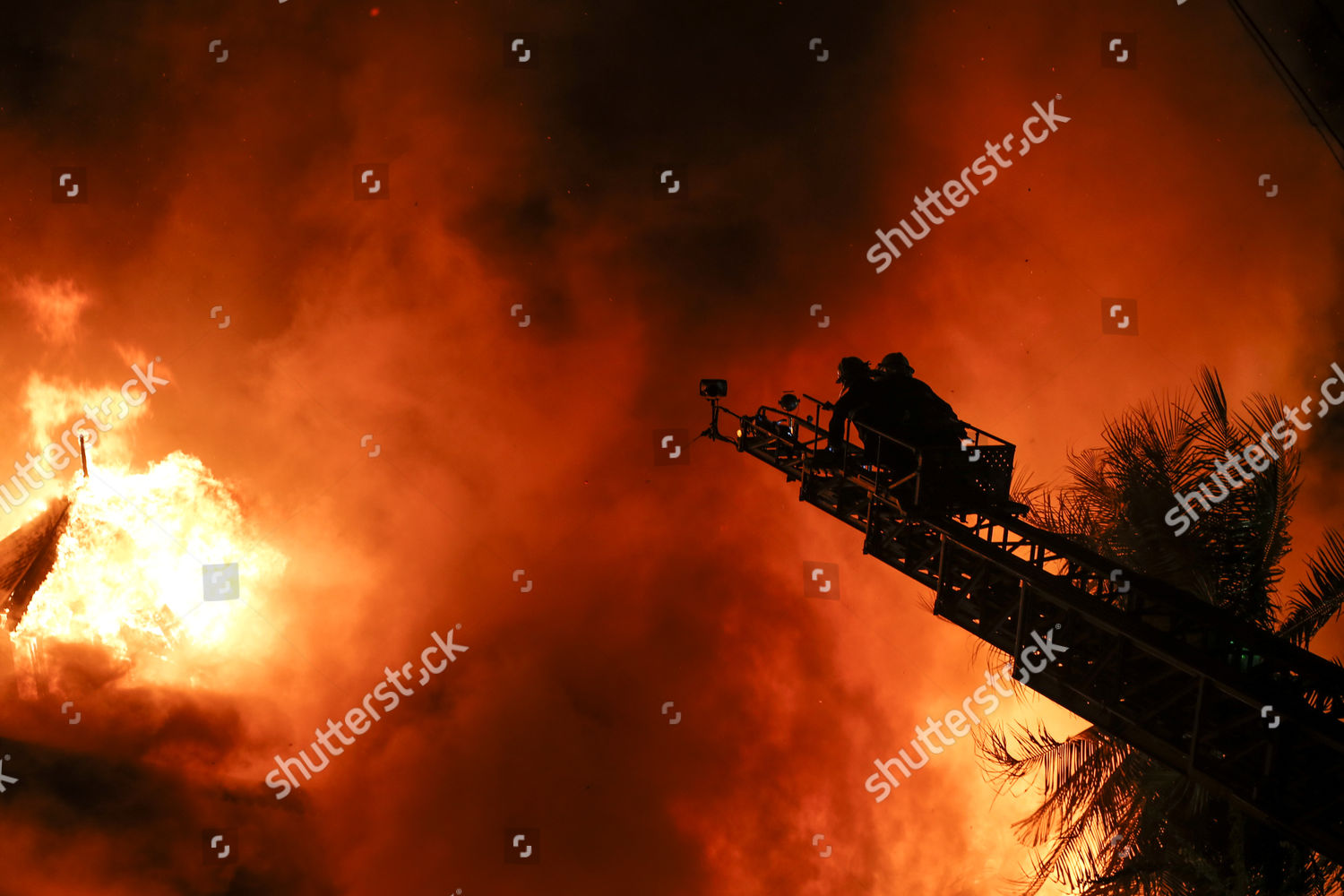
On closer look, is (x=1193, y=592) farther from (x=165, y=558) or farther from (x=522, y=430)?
(x=165, y=558)

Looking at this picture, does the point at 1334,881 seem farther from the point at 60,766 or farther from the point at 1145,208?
the point at 60,766

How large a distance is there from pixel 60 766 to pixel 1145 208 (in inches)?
1090

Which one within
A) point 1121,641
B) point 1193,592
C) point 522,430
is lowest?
point 1121,641

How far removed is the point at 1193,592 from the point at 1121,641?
4.71 m

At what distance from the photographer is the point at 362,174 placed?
58.2ft

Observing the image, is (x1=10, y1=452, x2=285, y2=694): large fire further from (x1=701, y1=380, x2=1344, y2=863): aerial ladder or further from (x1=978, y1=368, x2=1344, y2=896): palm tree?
(x1=978, y1=368, x2=1344, y2=896): palm tree

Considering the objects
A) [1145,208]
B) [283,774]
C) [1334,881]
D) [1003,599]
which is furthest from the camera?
[283,774]

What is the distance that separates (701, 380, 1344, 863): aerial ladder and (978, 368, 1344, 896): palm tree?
1482 millimetres

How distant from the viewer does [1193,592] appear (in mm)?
10711

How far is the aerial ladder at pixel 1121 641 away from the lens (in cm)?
636

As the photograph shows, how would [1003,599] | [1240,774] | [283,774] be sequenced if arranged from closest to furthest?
[1240,774] < [1003,599] < [283,774]

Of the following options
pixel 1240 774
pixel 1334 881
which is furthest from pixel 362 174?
pixel 1334 881

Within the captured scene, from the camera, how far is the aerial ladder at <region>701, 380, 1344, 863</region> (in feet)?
20.9

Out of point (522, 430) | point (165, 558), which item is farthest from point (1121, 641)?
point (165, 558)
